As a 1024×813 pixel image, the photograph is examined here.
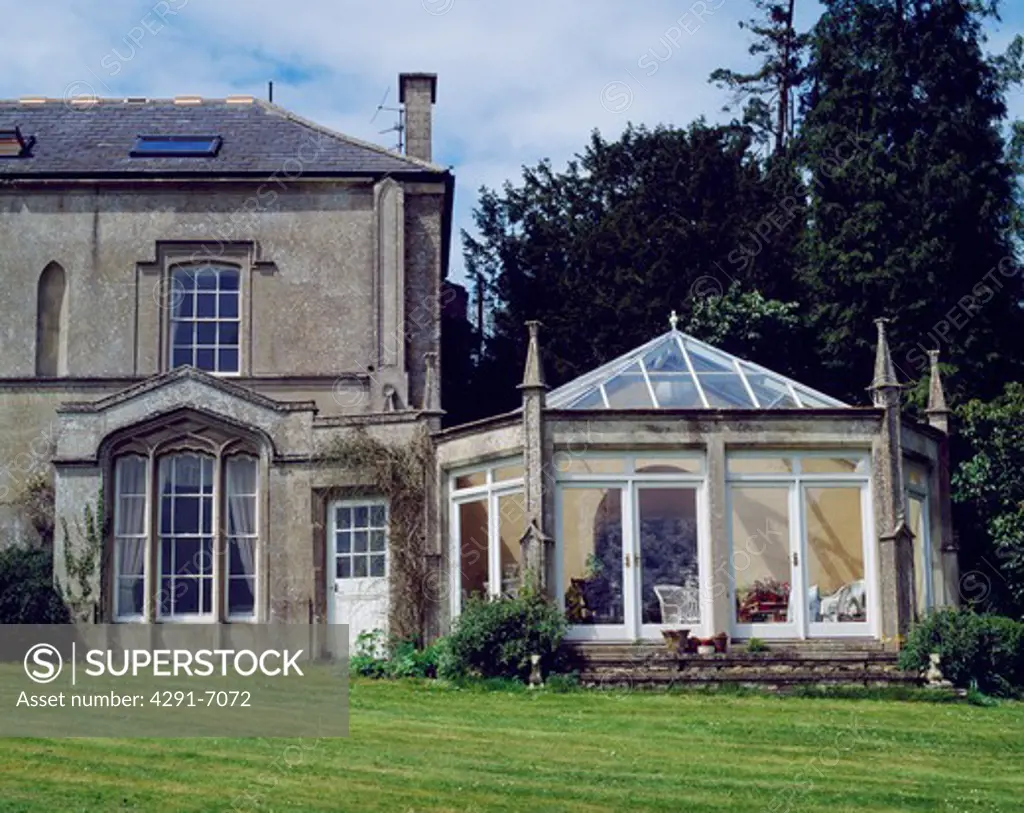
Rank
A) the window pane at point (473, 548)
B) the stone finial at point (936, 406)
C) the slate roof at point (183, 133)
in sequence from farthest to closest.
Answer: the slate roof at point (183, 133), the stone finial at point (936, 406), the window pane at point (473, 548)

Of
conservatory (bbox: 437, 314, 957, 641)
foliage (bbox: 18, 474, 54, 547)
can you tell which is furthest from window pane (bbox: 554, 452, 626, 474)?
foliage (bbox: 18, 474, 54, 547)

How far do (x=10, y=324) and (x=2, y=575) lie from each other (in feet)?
20.6

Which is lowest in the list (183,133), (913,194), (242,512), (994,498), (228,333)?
(242,512)

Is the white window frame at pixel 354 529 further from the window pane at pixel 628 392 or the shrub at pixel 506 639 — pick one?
the window pane at pixel 628 392

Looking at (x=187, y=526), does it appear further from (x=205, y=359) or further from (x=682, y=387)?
(x=682, y=387)

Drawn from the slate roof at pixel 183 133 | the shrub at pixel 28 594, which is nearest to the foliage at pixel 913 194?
the slate roof at pixel 183 133

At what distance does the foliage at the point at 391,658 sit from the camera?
21.8 m

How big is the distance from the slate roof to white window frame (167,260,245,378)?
1621 millimetres

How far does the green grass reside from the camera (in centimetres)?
1261

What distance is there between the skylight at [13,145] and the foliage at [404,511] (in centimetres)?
Answer: 1013

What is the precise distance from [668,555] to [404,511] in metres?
4.14

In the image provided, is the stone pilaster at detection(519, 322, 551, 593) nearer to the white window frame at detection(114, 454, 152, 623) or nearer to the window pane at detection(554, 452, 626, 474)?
the window pane at detection(554, 452, 626, 474)

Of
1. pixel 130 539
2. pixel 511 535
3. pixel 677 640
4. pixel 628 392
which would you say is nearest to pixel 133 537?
pixel 130 539

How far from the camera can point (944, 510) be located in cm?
2361
